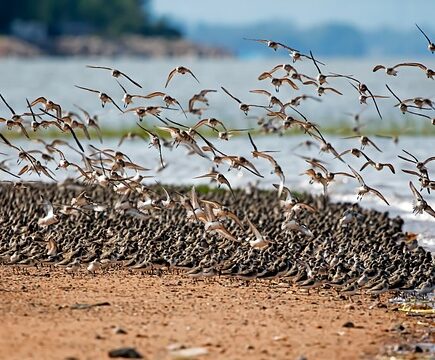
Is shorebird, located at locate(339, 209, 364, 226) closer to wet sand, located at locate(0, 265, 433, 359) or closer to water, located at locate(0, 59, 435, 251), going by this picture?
water, located at locate(0, 59, 435, 251)

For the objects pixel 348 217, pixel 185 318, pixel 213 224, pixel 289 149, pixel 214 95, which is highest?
pixel 214 95

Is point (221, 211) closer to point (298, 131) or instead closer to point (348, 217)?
point (348, 217)

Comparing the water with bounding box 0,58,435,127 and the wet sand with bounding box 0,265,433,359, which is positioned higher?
the water with bounding box 0,58,435,127

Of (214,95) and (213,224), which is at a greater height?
(214,95)

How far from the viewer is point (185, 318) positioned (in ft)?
48.3

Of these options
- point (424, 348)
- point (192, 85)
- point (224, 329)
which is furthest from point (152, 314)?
point (192, 85)

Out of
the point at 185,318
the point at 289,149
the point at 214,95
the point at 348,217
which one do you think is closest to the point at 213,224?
the point at 185,318

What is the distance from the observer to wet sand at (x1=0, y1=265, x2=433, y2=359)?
13.3 m

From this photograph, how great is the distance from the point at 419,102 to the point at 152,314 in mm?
6831

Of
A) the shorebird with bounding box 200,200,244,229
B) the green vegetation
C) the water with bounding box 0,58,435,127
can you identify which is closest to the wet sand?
the shorebird with bounding box 200,200,244,229

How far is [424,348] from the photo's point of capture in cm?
1400

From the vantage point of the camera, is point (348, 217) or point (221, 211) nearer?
point (221, 211)

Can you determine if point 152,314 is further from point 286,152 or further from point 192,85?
point 192,85

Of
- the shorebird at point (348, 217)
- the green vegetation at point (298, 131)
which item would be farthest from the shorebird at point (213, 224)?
the green vegetation at point (298, 131)
